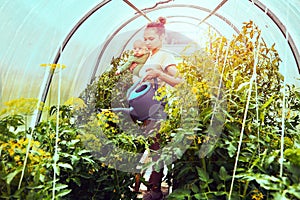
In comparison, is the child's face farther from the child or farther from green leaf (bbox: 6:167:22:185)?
green leaf (bbox: 6:167:22:185)

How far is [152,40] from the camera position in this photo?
6.37 ft

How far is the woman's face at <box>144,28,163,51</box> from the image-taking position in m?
1.94

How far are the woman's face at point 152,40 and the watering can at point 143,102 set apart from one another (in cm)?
23

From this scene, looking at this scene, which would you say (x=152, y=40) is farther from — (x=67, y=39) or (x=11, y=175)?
(x=11, y=175)

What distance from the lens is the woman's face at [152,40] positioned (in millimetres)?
1939

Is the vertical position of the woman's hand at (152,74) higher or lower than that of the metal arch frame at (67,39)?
lower

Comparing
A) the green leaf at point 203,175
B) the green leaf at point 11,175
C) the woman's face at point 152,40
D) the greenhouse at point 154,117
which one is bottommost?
the green leaf at point 203,175

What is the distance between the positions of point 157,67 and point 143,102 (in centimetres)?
21

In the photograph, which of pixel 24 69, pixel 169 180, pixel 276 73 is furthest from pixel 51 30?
pixel 276 73

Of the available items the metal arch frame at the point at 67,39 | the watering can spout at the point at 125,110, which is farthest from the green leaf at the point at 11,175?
the metal arch frame at the point at 67,39

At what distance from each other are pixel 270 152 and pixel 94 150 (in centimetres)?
69

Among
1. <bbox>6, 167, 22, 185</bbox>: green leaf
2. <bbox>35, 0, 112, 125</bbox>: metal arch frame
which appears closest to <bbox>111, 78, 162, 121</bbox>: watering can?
<bbox>35, 0, 112, 125</bbox>: metal arch frame

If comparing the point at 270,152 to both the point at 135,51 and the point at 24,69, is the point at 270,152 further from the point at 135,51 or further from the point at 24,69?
the point at 24,69

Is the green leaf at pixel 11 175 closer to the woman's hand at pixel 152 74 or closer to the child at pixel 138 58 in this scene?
the woman's hand at pixel 152 74
